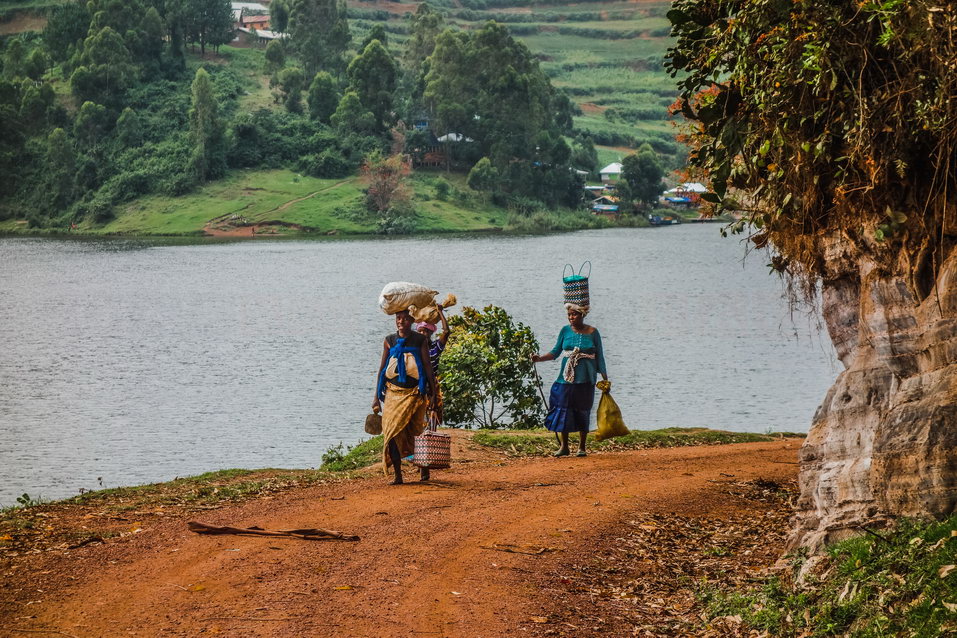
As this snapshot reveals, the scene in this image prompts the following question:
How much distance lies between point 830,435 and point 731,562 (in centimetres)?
147

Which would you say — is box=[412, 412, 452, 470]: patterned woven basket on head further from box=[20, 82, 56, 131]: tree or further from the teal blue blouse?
box=[20, 82, 56, 131]: tree

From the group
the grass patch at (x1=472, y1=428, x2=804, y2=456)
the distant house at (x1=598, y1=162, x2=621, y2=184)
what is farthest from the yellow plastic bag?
the distant house at (x1=598, y1=162, x2=621, y2=184)

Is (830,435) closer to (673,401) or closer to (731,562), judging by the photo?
(731,562)

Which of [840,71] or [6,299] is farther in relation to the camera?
[6,299]

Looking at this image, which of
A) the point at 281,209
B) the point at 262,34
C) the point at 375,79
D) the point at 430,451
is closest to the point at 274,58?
the point at 375,79

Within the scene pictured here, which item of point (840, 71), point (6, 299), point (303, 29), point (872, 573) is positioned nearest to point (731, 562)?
point (872, 573)

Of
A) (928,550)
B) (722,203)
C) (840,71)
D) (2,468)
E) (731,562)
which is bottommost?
(2,468)

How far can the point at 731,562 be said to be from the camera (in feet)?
32.7

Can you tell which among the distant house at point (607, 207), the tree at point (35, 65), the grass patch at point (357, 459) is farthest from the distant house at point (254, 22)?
the grass patch at point (357, 459)

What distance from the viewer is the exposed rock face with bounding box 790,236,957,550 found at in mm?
8078

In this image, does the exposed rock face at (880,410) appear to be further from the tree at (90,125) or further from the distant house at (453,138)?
the tree at (90,125)

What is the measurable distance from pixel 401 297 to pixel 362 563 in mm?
3796

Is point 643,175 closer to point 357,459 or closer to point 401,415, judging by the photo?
point 357,459

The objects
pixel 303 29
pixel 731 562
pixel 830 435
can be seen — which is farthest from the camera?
pixel 303 29
